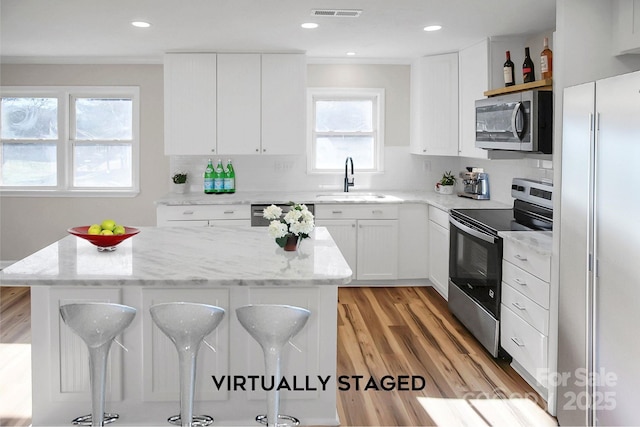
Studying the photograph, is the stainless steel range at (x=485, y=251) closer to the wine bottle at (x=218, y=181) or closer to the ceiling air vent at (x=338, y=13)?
the ceiling air vent at (x=338, y=13)

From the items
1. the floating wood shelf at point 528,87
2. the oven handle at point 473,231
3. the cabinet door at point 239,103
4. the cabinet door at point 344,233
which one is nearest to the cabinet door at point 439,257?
the oven handle at point 473,231

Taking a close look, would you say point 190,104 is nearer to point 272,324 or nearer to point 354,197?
point 354,197

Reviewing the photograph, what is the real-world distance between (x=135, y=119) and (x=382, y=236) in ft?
9.21

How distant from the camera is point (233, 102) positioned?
5.83 metres

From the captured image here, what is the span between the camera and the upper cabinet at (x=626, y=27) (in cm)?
296

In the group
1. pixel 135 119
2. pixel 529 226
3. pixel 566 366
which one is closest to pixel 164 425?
pixel 566 366

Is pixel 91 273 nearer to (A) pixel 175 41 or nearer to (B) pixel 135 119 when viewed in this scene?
(A) pixel 175 41

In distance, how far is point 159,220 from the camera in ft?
18.5

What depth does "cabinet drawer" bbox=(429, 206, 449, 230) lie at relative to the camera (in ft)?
17.2

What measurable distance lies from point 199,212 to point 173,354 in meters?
2.80

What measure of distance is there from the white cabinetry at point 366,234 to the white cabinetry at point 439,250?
13.1 inches

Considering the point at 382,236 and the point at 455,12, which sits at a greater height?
the point at 455,12

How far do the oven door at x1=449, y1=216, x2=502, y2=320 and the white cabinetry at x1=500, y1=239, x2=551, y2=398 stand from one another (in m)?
0.07

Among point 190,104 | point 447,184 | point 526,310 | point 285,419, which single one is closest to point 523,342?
point 526,310
